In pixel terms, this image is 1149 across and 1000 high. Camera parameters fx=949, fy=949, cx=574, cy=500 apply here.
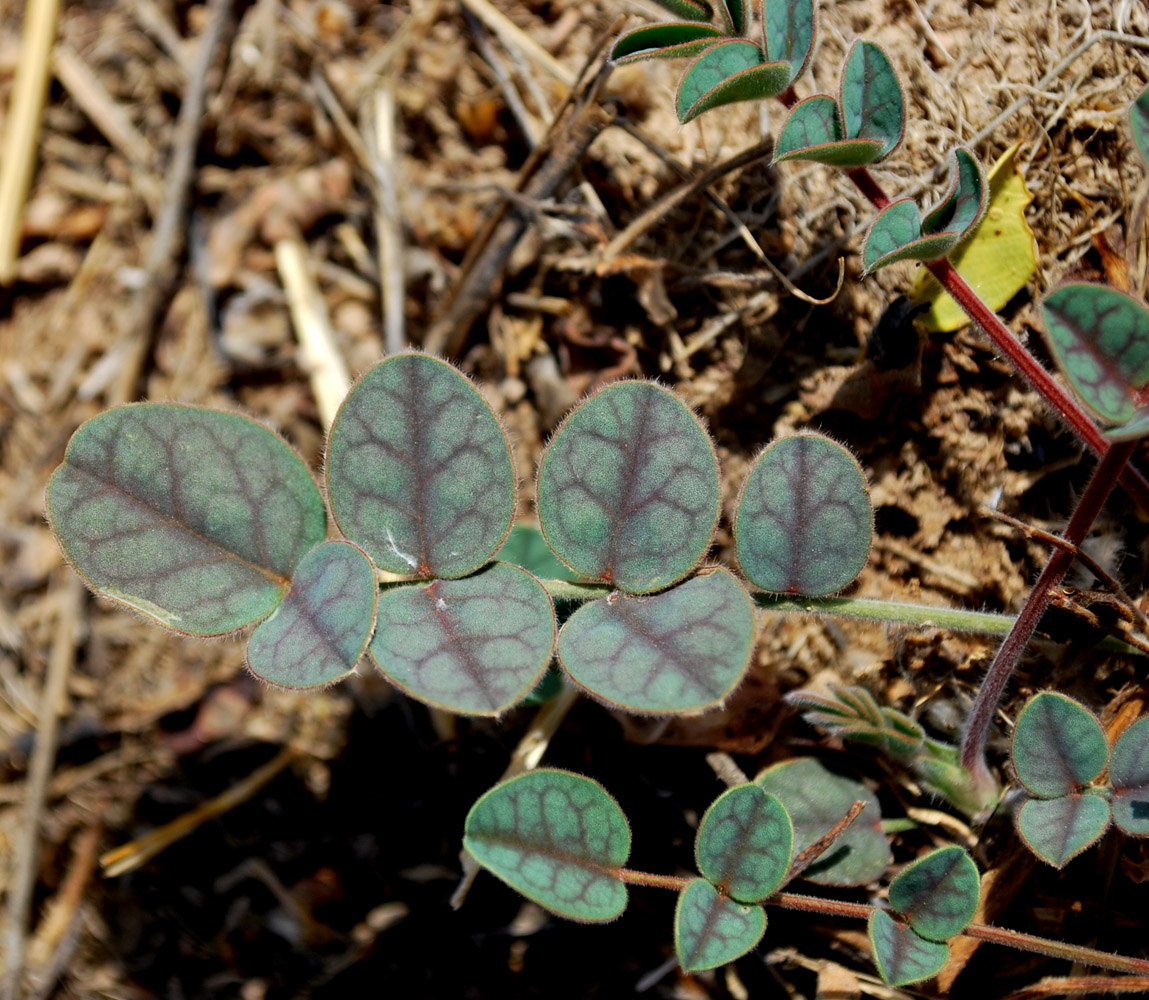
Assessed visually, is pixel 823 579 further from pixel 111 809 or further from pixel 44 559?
pixel 44 559

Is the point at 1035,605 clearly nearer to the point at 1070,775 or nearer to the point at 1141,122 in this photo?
the point at 1070,775

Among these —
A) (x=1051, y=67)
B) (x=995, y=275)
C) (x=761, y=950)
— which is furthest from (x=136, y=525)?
(x=1051, y=67)

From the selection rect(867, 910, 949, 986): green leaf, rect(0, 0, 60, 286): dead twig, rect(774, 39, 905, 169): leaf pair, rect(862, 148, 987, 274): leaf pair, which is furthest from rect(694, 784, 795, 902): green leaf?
rect(0, 0, 60, 286): dead twig

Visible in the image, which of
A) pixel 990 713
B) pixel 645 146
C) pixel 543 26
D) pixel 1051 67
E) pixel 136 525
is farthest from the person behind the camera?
pixel 543 26

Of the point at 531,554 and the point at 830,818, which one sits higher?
the point at 531,554

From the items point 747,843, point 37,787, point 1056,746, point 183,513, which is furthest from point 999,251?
point 37,787

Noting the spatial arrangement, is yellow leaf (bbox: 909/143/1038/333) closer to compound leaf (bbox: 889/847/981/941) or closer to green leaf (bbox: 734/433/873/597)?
green leaf (bbox: 734/433/873/597)
